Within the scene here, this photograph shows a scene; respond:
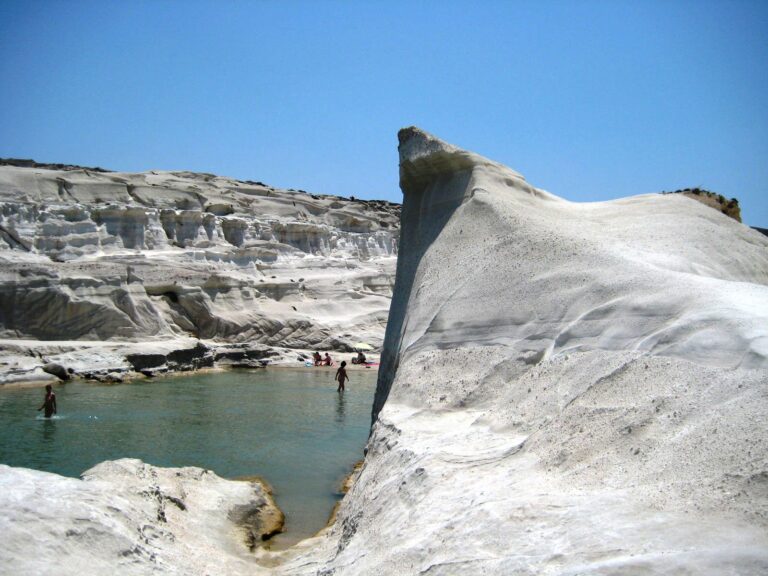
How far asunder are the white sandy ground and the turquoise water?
2.87m

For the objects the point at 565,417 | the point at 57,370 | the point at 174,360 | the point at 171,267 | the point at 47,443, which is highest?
the point at 171,267

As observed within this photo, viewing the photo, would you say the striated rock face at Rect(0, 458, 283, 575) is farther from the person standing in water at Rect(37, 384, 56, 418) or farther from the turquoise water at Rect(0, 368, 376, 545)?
the person standing in water at Rect(37, 384, 56, 418)

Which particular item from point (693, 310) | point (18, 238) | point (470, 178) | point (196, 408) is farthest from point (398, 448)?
point (18, 238)

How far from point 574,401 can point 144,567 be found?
2.83m

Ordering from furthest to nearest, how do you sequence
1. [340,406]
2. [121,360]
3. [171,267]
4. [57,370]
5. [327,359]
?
1. [171,267]
2. [327,359]
3. [121,360]
4. [57,370]
5. [340,406]

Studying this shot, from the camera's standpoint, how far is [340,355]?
2581 centimetres

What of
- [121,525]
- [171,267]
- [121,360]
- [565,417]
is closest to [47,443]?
[121,525]

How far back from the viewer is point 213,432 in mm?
12492

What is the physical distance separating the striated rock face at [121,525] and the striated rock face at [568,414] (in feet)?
2.85

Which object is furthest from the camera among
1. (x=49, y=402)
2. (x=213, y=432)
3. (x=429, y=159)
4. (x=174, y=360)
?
(x=174, y=360)

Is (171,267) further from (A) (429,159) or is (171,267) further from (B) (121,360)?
(A) (429,159)

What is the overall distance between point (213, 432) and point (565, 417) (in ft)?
31.3

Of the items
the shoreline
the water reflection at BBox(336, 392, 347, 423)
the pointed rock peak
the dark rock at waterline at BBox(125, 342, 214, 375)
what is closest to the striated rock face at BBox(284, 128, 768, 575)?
the pointed rock peak

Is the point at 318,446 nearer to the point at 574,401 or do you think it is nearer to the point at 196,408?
the point at 196,408
